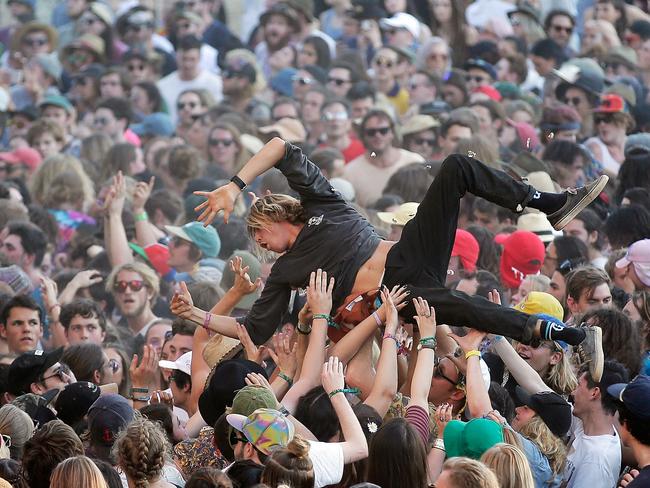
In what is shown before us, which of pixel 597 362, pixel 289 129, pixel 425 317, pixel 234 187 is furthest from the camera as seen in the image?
pixel 289 129

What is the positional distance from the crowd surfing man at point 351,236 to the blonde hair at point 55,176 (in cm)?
519

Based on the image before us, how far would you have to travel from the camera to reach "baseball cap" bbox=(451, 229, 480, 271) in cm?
1006

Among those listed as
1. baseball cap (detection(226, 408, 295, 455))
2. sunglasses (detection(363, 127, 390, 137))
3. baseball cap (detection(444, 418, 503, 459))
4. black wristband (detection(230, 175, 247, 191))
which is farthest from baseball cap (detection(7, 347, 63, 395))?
sunglasses (detection(363, 127, 390, 137))

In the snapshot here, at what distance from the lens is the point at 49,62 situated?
720 inches

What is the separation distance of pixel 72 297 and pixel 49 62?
7649 mm

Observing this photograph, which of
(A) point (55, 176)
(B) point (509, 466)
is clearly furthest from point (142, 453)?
(A) point (55, 176)

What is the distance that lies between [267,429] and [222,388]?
838 mm

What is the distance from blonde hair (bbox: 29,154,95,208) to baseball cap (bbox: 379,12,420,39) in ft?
16.6

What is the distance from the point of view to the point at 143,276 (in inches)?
429

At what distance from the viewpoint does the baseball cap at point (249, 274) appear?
10055 mm

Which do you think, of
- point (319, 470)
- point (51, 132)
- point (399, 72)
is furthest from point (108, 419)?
point (399, 72)

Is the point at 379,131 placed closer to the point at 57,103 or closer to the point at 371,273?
the point at 57,103

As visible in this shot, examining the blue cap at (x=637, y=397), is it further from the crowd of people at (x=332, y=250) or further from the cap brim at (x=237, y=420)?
the cap brim at (x=237, y=420)

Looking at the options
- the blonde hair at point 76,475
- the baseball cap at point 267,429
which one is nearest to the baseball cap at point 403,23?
the baseball cap at point 267,429
